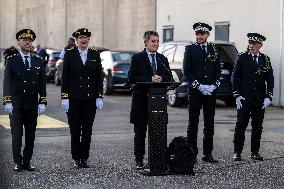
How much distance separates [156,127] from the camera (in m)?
8.45

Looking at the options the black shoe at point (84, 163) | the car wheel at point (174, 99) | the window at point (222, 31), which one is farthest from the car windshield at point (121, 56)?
the black shoe at point (84, 163)

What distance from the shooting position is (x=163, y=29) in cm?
2697

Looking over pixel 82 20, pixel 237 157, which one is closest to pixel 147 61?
pixel 237 157

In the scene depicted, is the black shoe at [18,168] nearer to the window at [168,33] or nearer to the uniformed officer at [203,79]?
the uniformed officer at [203,79]

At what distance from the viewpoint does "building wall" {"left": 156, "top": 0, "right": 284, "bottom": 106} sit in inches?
765

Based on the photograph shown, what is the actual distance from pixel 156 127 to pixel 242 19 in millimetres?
13282

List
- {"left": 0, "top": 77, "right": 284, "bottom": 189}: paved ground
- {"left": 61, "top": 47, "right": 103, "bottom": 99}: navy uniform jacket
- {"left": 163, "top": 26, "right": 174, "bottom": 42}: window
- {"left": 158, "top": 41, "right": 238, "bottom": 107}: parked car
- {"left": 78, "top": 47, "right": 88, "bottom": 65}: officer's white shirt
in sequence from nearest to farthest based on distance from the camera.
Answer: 1. {"left": 0, "top": 77, "right": 284, "bottom": 189}: paved ground
2. {"left": 61, "top": 47, "right": 103, "bottom": 99}: navy uniform jacket
3. {"left": 78, "top": 47, "right": 88, "bottom": 65}: officer's white shirt
4. {"left": 158, "top": 41, "right": 238, "bottom": 107}: parked car
5. {"left": 163, "top": 26, "right": 174, "bottom": 42}: window

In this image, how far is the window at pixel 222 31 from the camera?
2200 centimetres

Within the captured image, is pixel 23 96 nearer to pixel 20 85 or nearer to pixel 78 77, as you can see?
pixel 20 85

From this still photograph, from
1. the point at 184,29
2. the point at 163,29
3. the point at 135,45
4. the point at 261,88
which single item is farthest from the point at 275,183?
the point at 135,45

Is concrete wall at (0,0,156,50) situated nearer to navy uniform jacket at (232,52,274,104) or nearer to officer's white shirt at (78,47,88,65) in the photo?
navy uniform jacket at (232,52,274,104)

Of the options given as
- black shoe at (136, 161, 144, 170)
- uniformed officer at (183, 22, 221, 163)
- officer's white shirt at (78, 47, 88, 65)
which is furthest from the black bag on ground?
officer's white shirt at (78, 47, 88, 65)

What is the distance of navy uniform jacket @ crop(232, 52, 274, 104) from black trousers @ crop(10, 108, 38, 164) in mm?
2993

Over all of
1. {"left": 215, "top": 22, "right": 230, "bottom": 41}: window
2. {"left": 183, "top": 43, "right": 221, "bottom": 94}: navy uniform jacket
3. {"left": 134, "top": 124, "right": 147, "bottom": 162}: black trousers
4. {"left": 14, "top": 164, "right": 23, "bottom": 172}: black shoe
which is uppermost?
{"left": 215, "top": 22, "right": 230, "bottom": 41}: window
